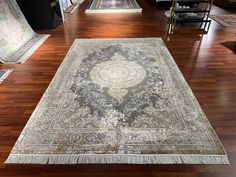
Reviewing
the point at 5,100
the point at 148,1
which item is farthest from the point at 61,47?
the point at 148,1

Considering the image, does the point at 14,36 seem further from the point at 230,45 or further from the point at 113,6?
the point at 230,45

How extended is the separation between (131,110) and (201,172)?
2.58 feet

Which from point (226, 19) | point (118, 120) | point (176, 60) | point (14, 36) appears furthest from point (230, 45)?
point (14, 36)

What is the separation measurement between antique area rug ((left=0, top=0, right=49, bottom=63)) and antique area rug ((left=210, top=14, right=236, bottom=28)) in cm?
357

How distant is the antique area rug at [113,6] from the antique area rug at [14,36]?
81.1 inches

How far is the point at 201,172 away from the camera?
1415 millimetres

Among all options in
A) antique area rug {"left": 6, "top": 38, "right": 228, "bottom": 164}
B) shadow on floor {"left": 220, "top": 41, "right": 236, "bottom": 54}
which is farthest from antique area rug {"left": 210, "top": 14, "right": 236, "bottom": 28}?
antique area rug {"left": 6, "top": 38, "right": 228, "bottom": 164}

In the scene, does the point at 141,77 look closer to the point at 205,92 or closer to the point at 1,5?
the point at 205,92

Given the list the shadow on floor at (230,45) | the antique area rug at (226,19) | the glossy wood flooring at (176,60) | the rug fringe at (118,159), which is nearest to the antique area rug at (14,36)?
the glossy wood flooring at (176,60)

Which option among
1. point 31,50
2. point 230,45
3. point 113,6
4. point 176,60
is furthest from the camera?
point 113,6

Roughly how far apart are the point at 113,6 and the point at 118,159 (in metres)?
4.95

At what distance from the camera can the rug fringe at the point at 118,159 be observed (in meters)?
1.48

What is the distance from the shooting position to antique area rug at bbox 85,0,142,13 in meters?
5.27

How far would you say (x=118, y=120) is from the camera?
6.02 feet
